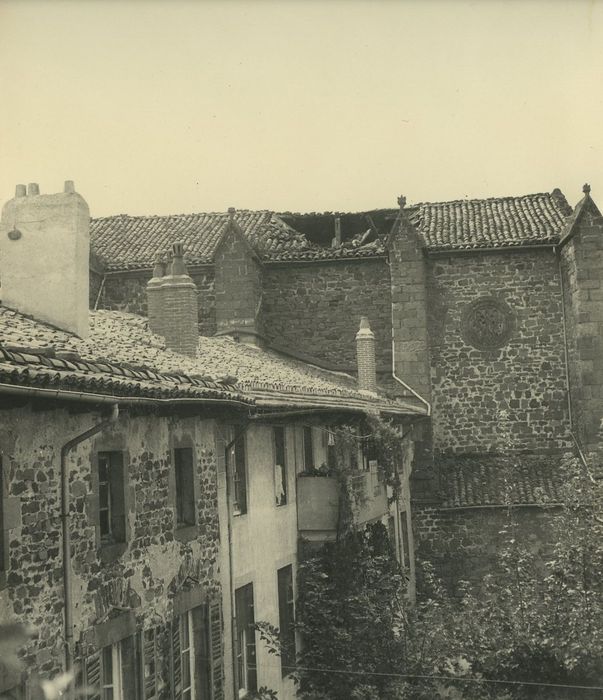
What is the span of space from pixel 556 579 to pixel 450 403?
1188 cm

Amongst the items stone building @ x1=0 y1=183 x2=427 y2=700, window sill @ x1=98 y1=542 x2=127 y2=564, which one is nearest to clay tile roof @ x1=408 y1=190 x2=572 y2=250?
stone building @ x1=0 y1=183 x2=427 y2=700

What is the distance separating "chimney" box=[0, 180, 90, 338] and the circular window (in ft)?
65.6

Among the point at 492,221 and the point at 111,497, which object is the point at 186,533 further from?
the point at 492,221

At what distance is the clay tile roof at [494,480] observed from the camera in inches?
1074

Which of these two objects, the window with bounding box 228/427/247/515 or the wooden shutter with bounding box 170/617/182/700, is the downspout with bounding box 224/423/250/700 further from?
the wooden shutter with bounding box 170/617/182/700

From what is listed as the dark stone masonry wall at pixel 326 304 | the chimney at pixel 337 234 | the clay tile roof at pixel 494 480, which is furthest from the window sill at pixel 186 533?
the chimney at pixel 337 234

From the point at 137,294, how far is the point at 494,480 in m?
11.5

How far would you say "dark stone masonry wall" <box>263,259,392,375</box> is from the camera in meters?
31.1

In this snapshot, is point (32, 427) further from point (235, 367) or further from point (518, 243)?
point (518, 243)

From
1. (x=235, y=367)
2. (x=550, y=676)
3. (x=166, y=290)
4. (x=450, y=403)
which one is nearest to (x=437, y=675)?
(x=550, y=676)

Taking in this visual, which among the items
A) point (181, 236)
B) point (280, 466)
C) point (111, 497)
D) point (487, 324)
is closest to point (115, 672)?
point (111, 497)

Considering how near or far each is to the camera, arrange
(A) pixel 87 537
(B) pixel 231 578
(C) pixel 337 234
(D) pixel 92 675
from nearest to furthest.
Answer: (D) pixel 92 675, (A) pixel 87 537, (B) pixel 231 578, (C) pixel 337 234

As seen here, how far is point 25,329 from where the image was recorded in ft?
34.3

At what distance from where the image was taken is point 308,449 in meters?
17.7
